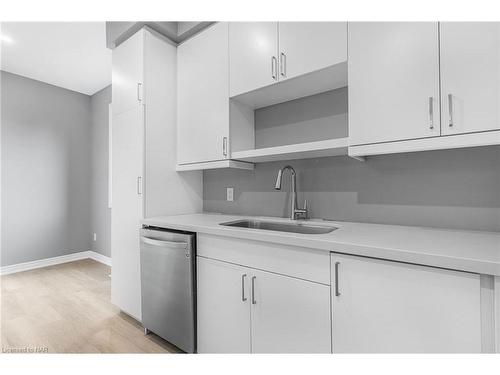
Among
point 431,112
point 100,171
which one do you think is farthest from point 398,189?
point 100,171

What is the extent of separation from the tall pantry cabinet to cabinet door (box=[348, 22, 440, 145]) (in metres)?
1.45

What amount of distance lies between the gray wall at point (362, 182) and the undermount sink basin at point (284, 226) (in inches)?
5.6

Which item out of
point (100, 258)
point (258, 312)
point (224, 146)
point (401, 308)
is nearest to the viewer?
point (401, 308)

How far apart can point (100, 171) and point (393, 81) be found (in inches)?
156

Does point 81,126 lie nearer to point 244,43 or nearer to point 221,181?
point 221,181

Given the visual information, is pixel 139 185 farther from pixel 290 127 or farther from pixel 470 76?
pixel 470 76

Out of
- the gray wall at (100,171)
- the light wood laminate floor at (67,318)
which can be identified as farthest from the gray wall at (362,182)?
the gray wall at (100,171)

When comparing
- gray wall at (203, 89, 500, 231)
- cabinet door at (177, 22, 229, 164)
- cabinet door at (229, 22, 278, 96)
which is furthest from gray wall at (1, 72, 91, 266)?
cabinet door at (229, 22, 278, 96)

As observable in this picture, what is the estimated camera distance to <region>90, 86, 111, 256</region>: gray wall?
3.75 metres

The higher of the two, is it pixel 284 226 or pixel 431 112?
pixel 431 112

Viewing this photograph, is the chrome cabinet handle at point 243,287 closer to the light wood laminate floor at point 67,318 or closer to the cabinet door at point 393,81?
the light wood laminate floor at point 67,318

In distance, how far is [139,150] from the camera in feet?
6.50

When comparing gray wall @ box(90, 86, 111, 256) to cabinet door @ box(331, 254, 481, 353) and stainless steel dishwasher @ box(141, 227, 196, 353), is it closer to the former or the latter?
stainless steel dishwasher @ box(141, 227, 196, 353)
